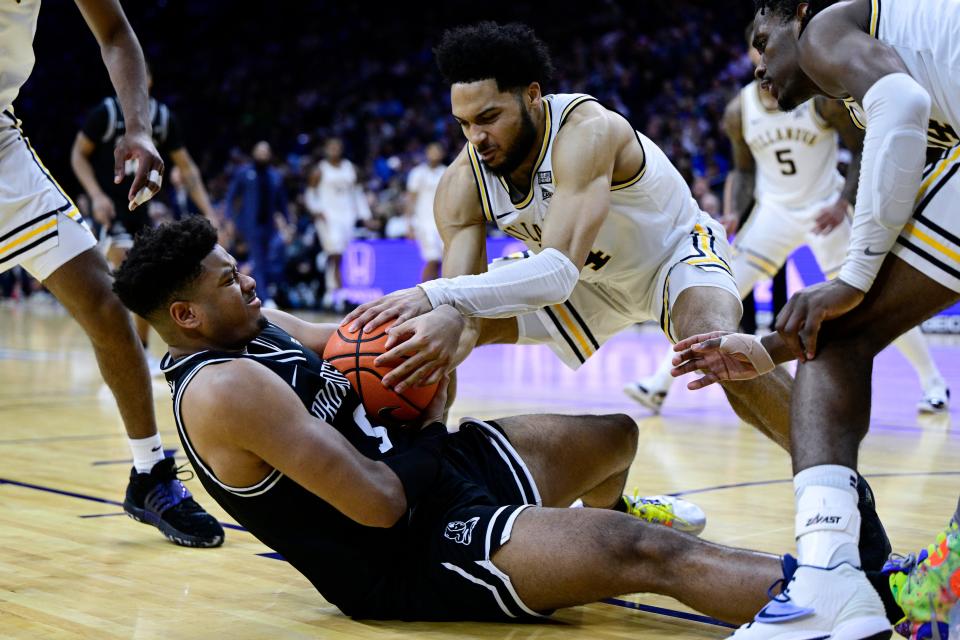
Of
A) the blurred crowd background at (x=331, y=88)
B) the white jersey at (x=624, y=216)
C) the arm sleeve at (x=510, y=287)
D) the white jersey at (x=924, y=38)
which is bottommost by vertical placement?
the arm sleeve at (x=510, y=287)

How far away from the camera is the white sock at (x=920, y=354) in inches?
272

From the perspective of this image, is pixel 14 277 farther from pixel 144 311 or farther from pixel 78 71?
pixel 144 311

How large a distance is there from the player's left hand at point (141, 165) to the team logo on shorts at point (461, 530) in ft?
5.20

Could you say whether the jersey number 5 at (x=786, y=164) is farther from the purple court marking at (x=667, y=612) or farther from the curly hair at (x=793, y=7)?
the purple court marking at (x=667, y=612)

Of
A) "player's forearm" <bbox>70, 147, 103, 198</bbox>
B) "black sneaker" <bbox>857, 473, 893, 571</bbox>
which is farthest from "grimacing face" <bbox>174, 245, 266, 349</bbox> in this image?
"player's forearm" <bbox>70, 147, 103, 198</bbox>

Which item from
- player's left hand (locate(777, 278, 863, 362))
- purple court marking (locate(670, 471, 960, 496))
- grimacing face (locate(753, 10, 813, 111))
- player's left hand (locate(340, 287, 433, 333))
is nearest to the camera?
player's left hand (locate(777, 278, 863, 362))

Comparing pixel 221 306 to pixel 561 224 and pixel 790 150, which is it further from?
pixel 790 150

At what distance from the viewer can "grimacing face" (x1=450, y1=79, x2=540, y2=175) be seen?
3891 mm

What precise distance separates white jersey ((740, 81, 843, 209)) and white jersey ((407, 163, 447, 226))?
309 inches

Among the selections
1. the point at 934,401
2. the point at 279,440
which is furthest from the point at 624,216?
the point at 934,401

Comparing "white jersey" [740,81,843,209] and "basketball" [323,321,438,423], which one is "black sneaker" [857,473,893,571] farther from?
"white jersey" [740,81,843,209]

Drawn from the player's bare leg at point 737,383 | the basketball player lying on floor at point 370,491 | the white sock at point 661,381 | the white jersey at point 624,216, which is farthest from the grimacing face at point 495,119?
the white sock at point 661,381

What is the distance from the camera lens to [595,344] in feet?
15.0

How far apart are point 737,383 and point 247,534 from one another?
171 centimetres
